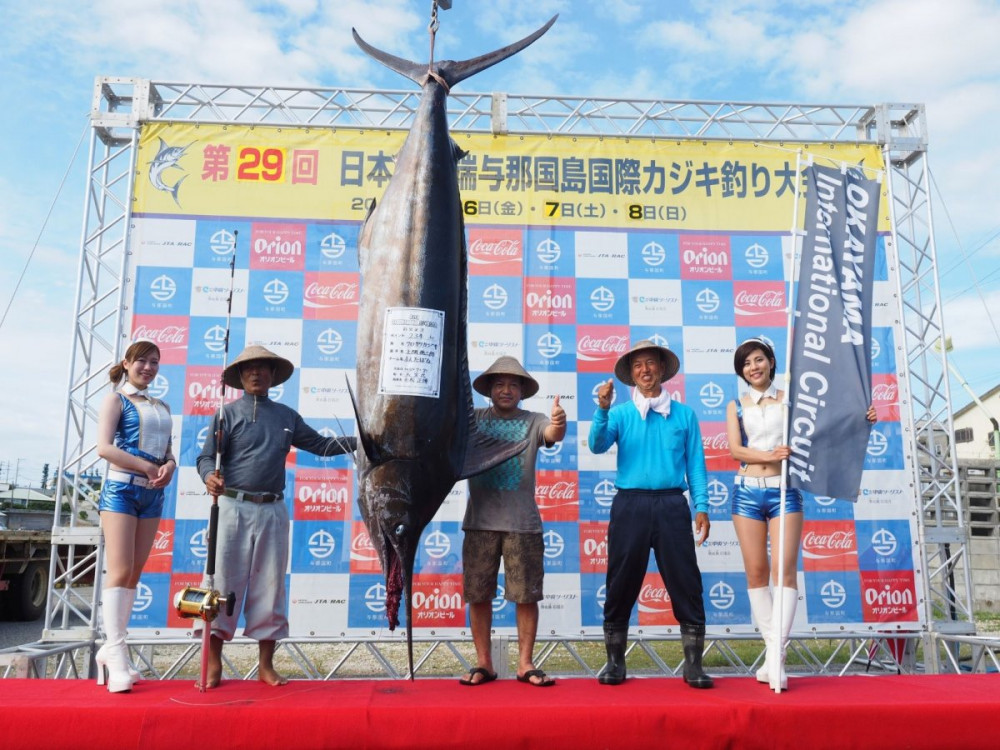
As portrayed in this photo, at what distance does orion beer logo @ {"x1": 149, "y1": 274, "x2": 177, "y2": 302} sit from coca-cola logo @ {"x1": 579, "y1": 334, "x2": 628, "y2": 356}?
2.51 meters

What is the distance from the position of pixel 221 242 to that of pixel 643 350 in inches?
109

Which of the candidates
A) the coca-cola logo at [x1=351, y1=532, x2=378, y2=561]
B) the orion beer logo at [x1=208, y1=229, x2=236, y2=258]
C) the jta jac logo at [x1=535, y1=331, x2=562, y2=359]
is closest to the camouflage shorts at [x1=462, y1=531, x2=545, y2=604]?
the coca-cola logo at [x1=351, y1=532, x2=378, y2=561]

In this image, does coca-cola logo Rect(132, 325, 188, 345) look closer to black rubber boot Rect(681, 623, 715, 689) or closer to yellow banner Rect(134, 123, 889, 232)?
yellow banner Rect(134, 123, 889, 232)

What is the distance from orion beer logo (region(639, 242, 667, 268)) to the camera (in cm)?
451

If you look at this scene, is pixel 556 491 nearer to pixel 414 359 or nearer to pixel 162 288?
pixel 414 359

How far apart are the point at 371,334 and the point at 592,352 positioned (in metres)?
2.07

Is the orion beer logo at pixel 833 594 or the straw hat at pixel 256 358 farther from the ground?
the straw hat at pixel 256 358

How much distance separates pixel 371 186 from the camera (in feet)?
14.6

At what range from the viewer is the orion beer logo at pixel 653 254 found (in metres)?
4.51

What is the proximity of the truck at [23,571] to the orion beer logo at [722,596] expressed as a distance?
6304mm

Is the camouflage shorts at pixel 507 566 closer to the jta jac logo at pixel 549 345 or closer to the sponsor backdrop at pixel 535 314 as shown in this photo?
the sponsor backdrop at pixel 535 314

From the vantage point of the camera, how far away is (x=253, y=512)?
2869 mm

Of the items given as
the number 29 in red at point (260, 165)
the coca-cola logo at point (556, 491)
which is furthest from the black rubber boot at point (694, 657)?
the number 29 in red at point (260, 165)

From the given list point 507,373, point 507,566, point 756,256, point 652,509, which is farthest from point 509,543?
point 756,256
